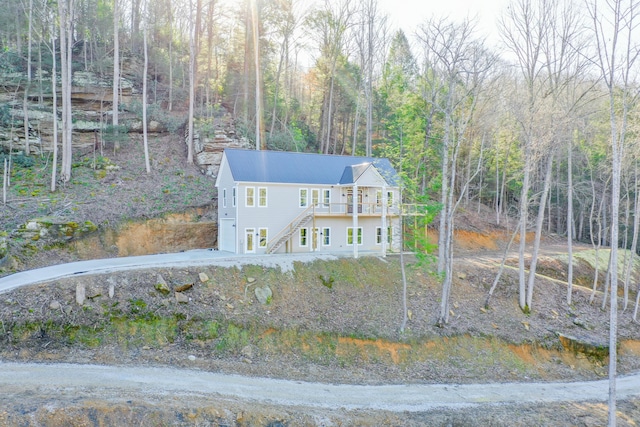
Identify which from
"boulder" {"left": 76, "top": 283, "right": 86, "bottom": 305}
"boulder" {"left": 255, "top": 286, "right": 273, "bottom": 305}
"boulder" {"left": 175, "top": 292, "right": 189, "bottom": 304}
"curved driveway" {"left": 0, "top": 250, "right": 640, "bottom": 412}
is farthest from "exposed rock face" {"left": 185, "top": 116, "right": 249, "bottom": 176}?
"boulder" {"left": 76, "top": 283, "right": 86, "bottom": 305}

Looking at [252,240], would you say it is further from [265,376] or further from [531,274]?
[531,274]

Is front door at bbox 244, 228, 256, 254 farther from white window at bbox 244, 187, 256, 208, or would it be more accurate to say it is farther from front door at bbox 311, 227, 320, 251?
front door at bbox 311, 227, 320, 251

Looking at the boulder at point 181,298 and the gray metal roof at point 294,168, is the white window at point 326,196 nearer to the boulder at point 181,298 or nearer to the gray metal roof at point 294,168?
the gray metal roof at point 294,168

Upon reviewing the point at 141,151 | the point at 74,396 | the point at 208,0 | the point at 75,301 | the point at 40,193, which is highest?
the point at 208,0

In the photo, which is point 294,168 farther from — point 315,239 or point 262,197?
point 315,239

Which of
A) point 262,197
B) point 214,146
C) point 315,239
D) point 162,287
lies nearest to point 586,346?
point 315,239

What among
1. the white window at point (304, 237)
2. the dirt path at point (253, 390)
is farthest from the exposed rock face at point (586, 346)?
the white window at point (304, 237)

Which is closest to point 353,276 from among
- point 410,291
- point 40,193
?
point 410,291
